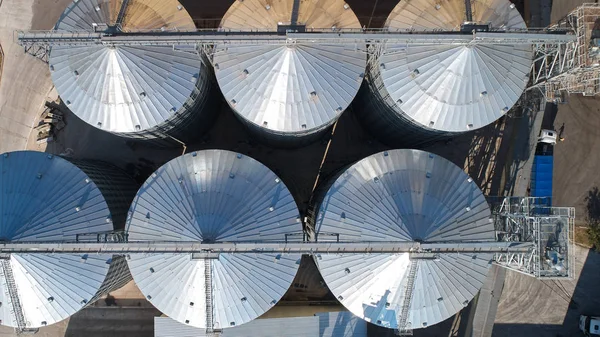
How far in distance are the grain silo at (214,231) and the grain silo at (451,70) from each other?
12.5 m

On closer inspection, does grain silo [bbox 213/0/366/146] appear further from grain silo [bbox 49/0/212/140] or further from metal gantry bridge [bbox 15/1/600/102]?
grain silo [bbox 49/0/212/140]

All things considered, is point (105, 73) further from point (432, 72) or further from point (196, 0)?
point (432, 72)

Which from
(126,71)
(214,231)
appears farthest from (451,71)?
(126,71)

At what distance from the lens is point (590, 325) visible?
38.2 meters

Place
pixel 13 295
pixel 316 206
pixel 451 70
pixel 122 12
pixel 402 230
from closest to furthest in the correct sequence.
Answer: pixel 402 230 → pixel 13 295 → pixel 451 70 → pixel 122 12 → pixel 316 206

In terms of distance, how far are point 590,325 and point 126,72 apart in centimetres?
5160

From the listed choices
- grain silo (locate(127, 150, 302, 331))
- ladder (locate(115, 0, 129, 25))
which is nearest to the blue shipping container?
grain silo (locate(127, 150, 302, 331))

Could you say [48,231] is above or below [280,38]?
below

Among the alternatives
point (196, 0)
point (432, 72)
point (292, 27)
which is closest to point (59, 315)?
point (292, 27)

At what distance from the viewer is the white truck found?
38.2 m

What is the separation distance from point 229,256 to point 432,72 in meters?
21.0

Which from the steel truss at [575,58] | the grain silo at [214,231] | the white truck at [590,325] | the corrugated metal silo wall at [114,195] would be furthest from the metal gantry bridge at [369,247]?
the white truck at [590,325]

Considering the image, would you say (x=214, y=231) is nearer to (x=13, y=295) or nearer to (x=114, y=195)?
(x=114, y=195)

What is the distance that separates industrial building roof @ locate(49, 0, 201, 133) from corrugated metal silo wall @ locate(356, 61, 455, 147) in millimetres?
14684
